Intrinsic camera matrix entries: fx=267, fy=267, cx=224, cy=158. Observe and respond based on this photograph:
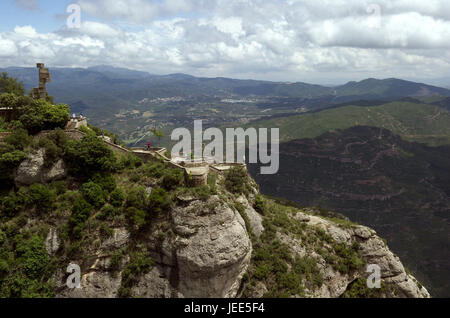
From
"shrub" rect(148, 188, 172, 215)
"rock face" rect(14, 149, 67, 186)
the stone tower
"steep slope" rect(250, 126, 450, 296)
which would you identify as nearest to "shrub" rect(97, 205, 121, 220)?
"shrub" rect(148, 188, 172, 215)

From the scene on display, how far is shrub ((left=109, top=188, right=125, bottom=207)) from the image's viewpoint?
99.7 ft

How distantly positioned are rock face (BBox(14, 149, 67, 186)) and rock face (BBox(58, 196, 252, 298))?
10750 millimetres

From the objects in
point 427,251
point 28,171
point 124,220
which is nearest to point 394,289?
point 124,220

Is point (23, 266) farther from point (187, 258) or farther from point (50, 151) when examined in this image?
point (187, 258)

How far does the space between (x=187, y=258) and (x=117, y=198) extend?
Result: 10.7 meters

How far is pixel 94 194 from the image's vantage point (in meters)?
30.0

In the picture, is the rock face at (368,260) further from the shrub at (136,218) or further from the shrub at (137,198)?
the shrub at (137,198)

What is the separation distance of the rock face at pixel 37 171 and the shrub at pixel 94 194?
14.7 feet

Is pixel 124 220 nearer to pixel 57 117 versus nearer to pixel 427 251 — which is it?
pixel 57 117

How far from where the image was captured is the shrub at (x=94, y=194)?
1175 inches

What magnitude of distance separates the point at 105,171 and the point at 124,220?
710 cm

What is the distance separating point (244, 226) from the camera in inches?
1257

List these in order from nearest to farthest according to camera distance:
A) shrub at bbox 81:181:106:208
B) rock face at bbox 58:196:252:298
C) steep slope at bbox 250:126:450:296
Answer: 1. rock face at bbox 58:196:252:298
2. shrub at bbox 81:181:106:208
3. steep slope at bbox 250:126:450:296

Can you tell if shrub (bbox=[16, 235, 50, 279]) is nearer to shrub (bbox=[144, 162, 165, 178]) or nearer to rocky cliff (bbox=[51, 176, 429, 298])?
rocky cliff (bbox=[51, 176, 429, 298])
